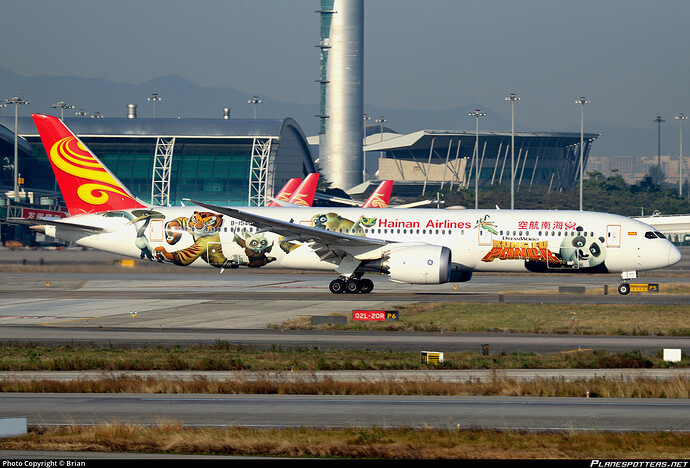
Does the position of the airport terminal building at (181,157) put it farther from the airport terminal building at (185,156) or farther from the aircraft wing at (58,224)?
the aircraft wing at (58,224)

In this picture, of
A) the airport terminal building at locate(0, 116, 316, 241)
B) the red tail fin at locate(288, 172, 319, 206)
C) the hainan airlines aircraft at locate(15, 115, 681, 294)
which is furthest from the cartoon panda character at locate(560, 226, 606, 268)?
the airport terminal building at locate(0, 116, 316, 241)

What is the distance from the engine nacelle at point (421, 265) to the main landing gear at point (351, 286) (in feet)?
9.48

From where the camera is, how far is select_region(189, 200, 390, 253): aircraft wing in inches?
1453

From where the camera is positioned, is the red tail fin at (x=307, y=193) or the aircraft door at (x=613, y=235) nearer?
the aircraft door at (x=613, y=235)

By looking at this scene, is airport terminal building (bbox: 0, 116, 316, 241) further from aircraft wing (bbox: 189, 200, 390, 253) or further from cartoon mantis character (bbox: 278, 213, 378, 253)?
aircraft wing (bbox: 189, 200, 390, 253)

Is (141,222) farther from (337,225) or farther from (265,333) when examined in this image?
(265,333)

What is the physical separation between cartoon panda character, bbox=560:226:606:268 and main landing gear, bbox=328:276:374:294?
9585 mm

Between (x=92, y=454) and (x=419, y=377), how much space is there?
29.9 ft

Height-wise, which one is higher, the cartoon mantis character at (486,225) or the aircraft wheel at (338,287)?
the cartoon mantis character at (486,225)

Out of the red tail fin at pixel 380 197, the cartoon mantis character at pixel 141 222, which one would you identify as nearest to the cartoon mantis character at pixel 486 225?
the cartoon mantis character at pixel 141 222

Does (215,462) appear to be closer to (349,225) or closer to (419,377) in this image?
(419,377)

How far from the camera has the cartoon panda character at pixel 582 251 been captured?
39.7m

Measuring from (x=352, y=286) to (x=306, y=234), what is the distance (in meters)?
4.30

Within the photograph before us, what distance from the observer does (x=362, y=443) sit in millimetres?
13078
